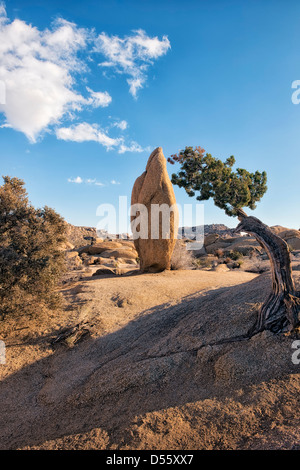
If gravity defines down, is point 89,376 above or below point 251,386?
below

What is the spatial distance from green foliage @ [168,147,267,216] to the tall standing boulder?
179 inches

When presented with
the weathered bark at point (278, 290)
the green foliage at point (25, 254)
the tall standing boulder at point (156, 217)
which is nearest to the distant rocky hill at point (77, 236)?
the tall standing boulder at point (156, 217)

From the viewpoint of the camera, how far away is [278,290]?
5355 millimetres

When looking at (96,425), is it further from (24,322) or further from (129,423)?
(24,322)

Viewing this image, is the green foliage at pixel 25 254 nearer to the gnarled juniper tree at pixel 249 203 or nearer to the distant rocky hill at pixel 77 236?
the gnarled juniper tree at pixel 249 203

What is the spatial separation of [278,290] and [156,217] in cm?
874

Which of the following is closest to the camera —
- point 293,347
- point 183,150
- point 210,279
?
point 293,347

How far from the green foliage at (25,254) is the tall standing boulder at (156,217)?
580 centimetres

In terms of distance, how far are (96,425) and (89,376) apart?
1648 mm

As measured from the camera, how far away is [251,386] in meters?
3.96

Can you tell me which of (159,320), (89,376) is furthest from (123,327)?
(89,376)

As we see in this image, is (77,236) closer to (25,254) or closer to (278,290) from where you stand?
(25,254)

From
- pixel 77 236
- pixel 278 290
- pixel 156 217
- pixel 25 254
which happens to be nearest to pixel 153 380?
pixel 278 290

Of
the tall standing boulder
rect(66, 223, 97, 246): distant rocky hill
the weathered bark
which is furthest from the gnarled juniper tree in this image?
rect(66, 223, 97, 246): distant rocky hill
